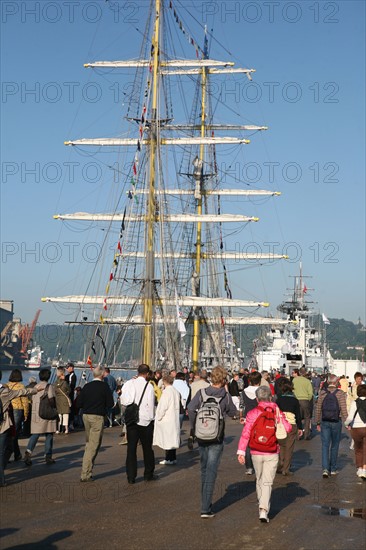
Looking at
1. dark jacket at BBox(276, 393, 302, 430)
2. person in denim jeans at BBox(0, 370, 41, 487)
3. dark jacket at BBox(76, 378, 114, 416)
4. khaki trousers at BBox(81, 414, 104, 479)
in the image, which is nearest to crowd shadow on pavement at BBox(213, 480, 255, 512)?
dark jacket at BBox(276, 393, 302, 430)

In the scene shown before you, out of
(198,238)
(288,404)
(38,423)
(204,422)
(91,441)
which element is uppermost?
(198,238)

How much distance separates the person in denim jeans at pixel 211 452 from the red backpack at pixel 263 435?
0.48m

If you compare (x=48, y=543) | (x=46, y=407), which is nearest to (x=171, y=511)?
(x=48, y=543)

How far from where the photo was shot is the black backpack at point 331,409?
14.1 metres

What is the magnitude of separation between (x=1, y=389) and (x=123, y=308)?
2750cm

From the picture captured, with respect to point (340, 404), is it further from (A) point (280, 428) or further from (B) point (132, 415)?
A: (B) point (132, 415)

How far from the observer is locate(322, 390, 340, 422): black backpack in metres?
14.1

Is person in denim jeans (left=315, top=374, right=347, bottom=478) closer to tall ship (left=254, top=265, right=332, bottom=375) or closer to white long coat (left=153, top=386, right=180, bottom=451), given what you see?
white long coat (left=153, top=386, right=180, bottom=451)

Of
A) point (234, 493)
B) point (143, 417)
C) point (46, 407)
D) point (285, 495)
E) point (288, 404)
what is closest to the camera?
point (285, 495)

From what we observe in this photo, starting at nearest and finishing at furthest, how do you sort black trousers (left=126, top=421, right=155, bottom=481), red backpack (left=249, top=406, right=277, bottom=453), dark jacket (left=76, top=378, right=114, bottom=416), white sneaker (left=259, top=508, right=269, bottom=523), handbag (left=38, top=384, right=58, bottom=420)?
1. white sneaker (left=259, top=508, right=269, bottom=523)
2. red backpack (left=249, top=406, right=277, bottom=453)
3. black trousers (left=126, top=421, right=155, bottom=481)
4. dark jacket (left=76, top=378, right=114, bottom=416)
5. handbag (left=38, top=384, right=58, bottom=420)

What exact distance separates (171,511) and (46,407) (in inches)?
183

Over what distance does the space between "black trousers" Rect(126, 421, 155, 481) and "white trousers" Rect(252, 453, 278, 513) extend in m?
3.01

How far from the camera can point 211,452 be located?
1016 centimetres

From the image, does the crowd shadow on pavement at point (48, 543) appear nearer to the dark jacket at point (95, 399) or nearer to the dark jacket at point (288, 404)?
the dark jacket at point (95, 399)
